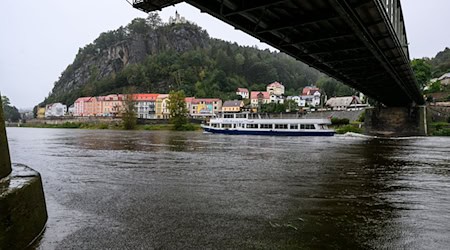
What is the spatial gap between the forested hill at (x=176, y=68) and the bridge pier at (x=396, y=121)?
84.5 metres

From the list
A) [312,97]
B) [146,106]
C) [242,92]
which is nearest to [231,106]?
[242,92]

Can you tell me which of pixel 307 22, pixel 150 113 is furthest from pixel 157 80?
pixel 307 22

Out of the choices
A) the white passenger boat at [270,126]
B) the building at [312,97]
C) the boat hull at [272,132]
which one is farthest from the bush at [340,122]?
the building at [312,97]

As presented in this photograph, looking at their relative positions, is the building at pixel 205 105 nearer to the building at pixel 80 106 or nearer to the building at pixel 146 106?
the building at pixel 146 106

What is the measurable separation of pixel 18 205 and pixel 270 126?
5501 centimetres

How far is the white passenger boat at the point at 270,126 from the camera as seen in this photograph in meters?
54.9

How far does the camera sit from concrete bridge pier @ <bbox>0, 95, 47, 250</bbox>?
5023 millimetres

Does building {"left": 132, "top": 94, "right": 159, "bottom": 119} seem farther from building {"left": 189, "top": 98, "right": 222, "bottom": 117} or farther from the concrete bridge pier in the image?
the concrete bridge pier

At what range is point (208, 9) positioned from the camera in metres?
13.5

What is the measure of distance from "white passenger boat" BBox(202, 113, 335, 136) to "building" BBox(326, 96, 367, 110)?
5520cm

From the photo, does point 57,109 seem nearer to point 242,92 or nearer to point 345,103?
point 242,92

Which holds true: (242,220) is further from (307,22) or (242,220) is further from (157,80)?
(157,80)

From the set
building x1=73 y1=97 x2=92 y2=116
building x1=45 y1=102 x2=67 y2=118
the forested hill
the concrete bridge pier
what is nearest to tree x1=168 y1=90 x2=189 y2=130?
the forested hill

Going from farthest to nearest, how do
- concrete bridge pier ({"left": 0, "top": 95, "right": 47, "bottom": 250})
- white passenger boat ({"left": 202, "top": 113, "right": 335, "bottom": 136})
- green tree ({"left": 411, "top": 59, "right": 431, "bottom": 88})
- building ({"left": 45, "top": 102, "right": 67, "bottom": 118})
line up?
building ({"left": 45, "top": 102, "right": 67, "bottom": 118})
green tree ({"left": 411, "top": 59, "right": 431, "bottom": 88})
white passenger boat ({"left": 202, "top": 113, "right": 335, "bottom": 136})
concrete bridge pier ({"left": 0, "top": 95, "right": 47, "bottom": 250})
